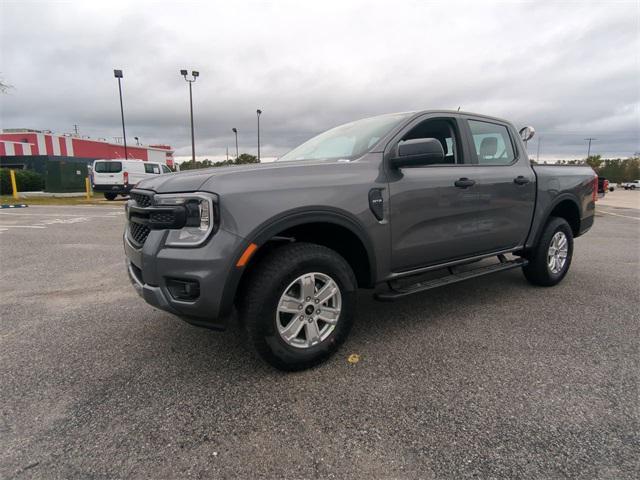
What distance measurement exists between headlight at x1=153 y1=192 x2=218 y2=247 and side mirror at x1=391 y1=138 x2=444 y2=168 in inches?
52.2

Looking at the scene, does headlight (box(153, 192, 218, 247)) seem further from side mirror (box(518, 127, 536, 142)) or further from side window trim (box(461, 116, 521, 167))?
side mirror (box(518, 127, 536, 142))

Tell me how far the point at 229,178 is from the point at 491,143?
2.82 m

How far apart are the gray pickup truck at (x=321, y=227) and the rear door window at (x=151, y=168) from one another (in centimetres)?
1895

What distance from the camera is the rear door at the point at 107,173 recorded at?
62.0ft

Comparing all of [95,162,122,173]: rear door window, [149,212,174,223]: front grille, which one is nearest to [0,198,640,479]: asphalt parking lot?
[149,212,174,223]: front grille

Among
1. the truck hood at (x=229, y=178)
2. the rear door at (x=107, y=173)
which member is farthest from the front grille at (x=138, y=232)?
the rear door at (x=107, y=173)

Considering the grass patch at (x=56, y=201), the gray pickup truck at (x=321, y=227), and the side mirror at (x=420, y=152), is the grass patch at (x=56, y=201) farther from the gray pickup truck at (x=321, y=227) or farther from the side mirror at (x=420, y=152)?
the side mirror at (x=420, y=152)

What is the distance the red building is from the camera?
39312 mm

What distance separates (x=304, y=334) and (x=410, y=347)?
86cm

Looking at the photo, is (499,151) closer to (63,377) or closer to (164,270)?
(164,270)

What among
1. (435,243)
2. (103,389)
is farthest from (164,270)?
(435,243)

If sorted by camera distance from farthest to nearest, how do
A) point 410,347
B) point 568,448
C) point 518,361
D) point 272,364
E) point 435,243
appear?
point 435,243 → point 410,347 → point 518,361 → point 272,364 → point 568,448

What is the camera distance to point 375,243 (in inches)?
109

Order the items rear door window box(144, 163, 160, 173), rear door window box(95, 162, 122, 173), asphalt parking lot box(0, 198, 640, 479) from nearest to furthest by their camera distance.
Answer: asphalt parking lot box(0, 198, 640, 479), rear door window box(95, 162, 122, 173), rear door window box(144, 163, 160, 173)
